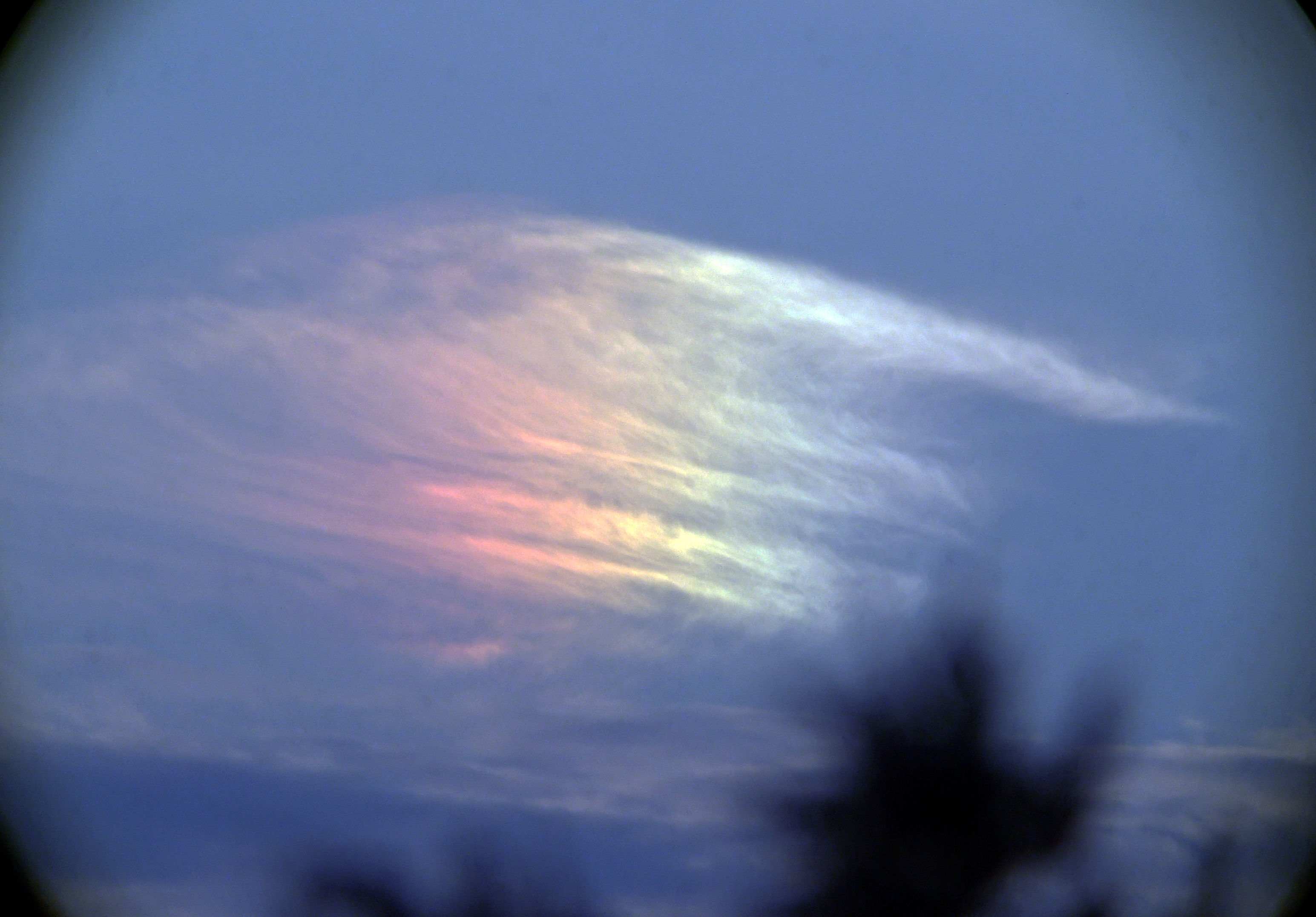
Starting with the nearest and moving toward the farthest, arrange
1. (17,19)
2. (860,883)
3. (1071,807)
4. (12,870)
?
(17,19)
(12,870)
(1071,807)
(860,883)

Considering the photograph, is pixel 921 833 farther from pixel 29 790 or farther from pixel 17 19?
pixel 17 19

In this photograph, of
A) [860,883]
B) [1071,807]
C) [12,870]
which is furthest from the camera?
[860,883]

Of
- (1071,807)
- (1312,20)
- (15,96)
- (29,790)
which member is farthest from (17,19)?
(1071,807)

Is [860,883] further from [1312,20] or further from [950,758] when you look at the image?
[1312,20]

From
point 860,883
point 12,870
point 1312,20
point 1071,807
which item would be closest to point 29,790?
point 12,870

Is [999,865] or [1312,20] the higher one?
[1312,20]

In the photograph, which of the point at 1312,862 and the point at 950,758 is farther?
the point at 950,758

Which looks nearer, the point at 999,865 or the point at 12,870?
the point at 12,870

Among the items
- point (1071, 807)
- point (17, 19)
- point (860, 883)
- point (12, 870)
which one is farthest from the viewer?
point (860, 883)

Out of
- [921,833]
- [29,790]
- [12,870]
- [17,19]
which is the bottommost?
[12,870]
